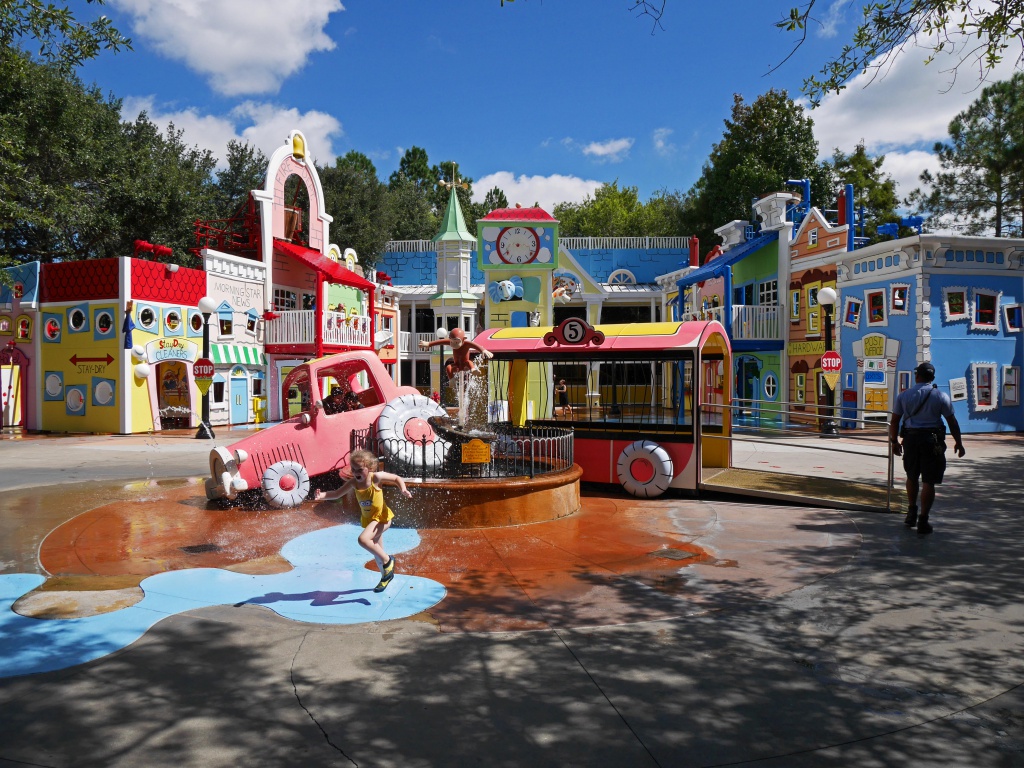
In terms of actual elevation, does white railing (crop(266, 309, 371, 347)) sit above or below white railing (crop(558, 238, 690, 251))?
below

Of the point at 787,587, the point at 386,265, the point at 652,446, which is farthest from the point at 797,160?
the point at 787,587

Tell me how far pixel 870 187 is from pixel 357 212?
29290 millimetres

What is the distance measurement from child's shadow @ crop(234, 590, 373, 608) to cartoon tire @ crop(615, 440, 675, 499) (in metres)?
5.85

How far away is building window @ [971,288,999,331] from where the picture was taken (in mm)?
21625

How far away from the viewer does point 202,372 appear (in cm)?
2288

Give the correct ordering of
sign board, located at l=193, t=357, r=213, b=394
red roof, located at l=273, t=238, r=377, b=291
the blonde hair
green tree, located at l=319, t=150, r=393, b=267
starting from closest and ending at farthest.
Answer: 1. the blonde hair
2. sign board, located at l=193, t=357, r=213, b=394
3. red roof, located at l=273, t=238, r=377, b=291
4. green tree, located at l=319, t=150, r=393, b=267

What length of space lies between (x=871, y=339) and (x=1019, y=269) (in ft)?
15.3

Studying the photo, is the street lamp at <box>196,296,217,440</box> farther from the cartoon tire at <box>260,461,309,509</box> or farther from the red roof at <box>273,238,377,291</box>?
the cartoon tire at <box>260,461,309,509</box>

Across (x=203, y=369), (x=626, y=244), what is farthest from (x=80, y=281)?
(x=626, y=244)

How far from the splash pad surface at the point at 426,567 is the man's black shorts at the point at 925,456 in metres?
1.03

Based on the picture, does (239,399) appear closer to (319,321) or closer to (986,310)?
(319,321)

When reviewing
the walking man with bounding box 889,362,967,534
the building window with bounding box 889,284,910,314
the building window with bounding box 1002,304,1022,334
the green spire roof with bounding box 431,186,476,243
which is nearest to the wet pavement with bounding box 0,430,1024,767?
the walking man with bounding box 889,362,967,534

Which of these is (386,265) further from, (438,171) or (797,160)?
(438,171)

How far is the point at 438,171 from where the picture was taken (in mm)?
66062
